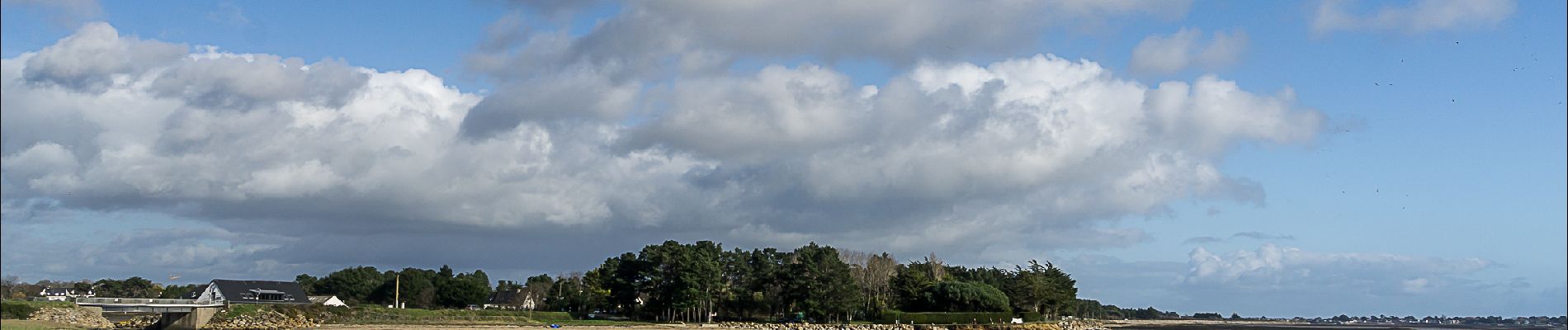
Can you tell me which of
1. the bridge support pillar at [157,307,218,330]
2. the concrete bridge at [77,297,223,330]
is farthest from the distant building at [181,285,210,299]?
the bridge support pillar at [157,307,218,330]

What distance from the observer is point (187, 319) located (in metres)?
64.9

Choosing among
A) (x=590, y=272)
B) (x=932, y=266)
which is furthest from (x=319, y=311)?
(x=932, y=266)

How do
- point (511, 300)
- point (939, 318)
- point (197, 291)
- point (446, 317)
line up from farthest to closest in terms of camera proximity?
point (511, 300)
point (197, 291)
point (939, 318)
point (446, 317)

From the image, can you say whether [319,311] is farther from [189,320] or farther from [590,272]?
[590,272]

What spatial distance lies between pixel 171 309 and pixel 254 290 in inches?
982

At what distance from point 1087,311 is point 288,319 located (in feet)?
426

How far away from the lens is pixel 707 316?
3312 inches

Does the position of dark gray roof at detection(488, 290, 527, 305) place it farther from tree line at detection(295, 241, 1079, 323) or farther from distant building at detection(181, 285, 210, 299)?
distant building at detection(181, 285, 210, 299)

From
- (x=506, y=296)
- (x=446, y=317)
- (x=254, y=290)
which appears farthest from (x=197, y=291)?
(x=506, y=296)

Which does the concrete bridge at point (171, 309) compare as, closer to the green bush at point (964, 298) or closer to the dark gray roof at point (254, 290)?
the dark gray roof at point (254, 290)

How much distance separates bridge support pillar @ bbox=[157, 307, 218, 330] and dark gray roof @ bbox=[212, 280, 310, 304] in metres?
20.6

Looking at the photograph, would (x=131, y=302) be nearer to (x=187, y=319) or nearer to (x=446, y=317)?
(x=187, y=319)

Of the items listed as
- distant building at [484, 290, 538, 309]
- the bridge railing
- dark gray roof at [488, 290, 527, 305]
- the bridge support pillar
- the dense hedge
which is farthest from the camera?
dark gray roof at [488, 290, 527, 305]

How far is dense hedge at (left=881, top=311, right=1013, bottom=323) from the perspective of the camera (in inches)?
3226
